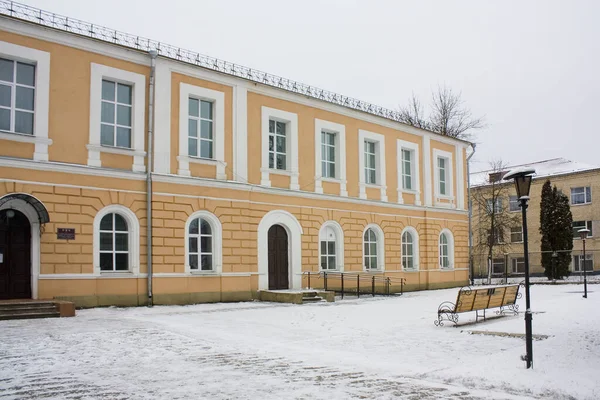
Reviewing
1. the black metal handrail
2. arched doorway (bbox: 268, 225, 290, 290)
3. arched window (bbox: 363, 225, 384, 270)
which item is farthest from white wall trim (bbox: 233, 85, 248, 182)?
arched window (bbox: 363, 225, 384, 270)

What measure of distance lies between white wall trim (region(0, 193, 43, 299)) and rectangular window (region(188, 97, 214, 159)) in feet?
17.7

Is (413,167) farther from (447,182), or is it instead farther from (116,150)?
(116,150)

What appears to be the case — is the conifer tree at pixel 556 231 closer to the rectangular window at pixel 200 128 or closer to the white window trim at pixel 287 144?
the white window trim at pixel 287 144

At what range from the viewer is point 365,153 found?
1030 inches

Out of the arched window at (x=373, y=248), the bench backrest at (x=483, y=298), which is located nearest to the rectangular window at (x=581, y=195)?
the arched window at (x=373, y=248)

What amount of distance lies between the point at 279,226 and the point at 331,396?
51.0 feet

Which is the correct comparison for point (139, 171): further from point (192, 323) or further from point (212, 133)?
point (192, 323)

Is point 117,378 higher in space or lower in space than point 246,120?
lower

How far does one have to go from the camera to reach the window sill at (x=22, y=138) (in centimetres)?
1536

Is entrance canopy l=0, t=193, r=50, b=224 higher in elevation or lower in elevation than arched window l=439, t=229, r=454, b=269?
higher

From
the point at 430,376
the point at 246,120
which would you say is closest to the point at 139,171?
the point at 246,120

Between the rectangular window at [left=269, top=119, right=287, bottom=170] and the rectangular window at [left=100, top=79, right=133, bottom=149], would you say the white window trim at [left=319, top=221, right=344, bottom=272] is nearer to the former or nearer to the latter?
the rectangular window at [left=269, top=119, right=287, bottom=170]

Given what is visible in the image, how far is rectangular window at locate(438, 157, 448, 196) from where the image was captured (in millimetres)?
30645

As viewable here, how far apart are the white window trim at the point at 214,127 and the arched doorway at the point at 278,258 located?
3.25m
